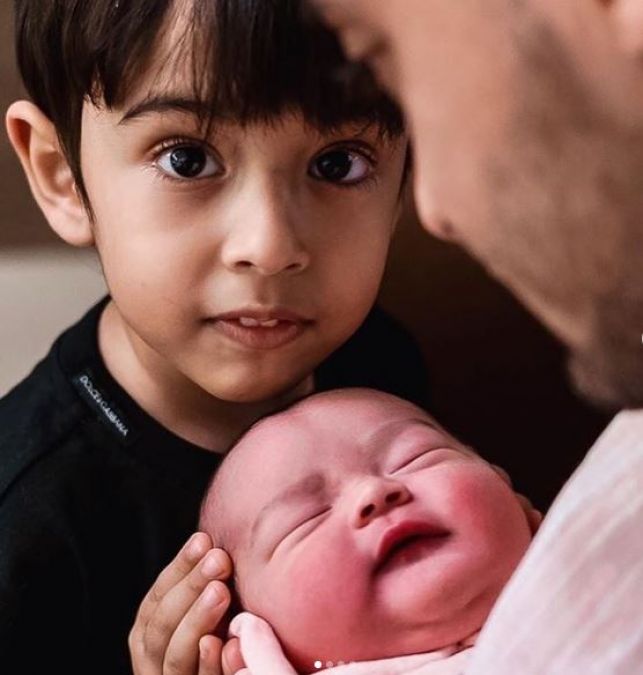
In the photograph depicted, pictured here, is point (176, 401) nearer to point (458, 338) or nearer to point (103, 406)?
point (103, 406)

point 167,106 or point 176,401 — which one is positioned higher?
point 167,106

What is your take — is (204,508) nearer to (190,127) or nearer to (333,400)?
(333,400)

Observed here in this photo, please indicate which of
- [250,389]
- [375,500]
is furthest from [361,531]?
[250,389]

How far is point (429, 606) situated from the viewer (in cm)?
70

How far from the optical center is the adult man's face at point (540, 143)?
43 cm

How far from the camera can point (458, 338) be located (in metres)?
1.29

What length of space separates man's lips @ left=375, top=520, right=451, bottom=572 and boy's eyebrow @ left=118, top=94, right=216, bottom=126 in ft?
0.94

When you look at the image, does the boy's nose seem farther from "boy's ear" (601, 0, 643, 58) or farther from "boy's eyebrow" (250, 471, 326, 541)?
"boy's ear" (601, 0, 643, 58)

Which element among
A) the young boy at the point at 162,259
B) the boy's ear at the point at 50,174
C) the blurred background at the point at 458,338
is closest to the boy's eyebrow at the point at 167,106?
the young boy at the point at 162,259

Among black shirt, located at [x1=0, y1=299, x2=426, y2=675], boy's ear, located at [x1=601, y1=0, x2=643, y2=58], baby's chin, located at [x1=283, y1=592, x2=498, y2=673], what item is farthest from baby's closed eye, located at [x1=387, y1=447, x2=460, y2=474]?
boy's ear, located at [x1=601, y1=0, x2=643, y2=58]

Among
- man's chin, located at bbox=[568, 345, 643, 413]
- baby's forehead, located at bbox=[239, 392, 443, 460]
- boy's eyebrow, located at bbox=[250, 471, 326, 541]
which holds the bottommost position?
boy's eyebrow, located at bbox=[250, 471, 326, 541]

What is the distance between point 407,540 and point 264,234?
21 centimetres

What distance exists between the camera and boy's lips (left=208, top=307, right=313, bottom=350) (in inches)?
32.7

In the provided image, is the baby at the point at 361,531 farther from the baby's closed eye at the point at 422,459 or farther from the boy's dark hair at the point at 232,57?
the boy's dark hair at the point at 232,57
